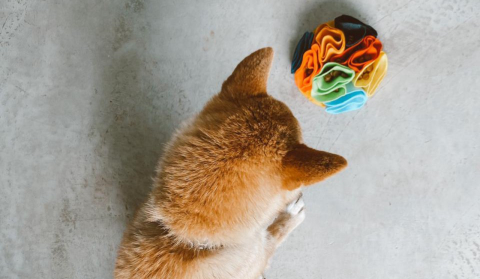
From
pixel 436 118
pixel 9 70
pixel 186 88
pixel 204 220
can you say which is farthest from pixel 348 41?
pixel 9 70

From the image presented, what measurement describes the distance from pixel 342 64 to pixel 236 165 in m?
1.39

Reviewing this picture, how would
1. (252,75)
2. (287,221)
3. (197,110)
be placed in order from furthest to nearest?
(197,110) < (287,221) < (252,75)

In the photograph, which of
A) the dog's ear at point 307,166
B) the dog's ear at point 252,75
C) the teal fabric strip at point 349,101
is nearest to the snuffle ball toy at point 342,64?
the teal fabric strip at point 349,101

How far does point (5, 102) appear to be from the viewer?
2629 millimetres

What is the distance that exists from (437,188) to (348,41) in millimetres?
1353

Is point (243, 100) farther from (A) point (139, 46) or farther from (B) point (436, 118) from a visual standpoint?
(B) point (436, 118)

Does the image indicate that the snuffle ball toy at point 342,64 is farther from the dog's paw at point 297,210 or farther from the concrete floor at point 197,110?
the dog's paw at point 297,210

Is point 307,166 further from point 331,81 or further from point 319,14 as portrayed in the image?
point 319,14

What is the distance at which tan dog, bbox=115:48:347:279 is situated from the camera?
4.95ft

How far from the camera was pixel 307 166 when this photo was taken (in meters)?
1.38

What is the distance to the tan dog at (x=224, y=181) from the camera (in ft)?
4.95

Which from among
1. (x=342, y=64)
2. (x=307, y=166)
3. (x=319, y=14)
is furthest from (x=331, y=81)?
(x=307, y=166)

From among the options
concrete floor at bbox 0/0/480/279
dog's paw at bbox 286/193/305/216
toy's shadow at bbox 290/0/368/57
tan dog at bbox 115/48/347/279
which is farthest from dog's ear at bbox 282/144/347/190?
toy's shadow at bbox 290/0/368/57

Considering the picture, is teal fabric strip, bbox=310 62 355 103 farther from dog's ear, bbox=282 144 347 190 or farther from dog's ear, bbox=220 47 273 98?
dog's ear, bbox=282 144 347 190
